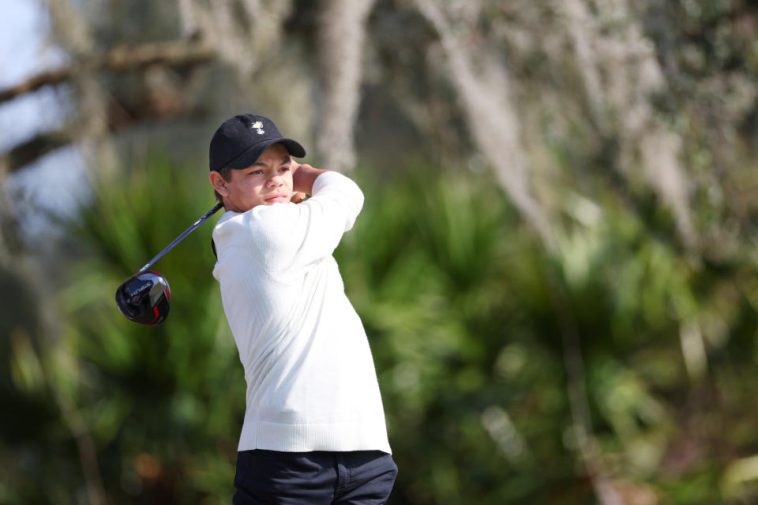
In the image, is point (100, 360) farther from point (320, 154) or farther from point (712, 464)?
point (712, 464)

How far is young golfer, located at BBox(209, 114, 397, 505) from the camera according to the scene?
279cm

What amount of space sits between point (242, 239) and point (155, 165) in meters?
5.49

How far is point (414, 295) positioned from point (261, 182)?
5333mm

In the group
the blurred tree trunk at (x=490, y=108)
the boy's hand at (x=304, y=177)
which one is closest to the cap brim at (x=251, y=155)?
the boy's hand at (x=304, y=177)

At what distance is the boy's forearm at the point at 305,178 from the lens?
3.20 metres

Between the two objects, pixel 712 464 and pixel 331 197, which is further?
pixel 712 464

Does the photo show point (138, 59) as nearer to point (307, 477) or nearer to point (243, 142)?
point (243, 142)

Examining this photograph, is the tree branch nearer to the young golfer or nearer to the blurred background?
the blurred background

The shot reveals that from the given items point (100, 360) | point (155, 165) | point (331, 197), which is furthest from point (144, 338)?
point (331, 197)

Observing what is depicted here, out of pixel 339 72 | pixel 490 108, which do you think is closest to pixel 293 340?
pixel 339 72

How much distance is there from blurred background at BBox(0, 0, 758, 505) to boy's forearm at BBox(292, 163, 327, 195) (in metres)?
3.08

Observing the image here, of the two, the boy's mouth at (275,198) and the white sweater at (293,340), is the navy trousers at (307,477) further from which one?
the boy's mouth at (275,198)

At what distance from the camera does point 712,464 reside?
7695 mm

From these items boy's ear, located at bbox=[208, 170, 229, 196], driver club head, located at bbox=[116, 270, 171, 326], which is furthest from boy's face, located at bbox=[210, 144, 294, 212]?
driver club head, located at bbox=[116, 270, 171, 326]
